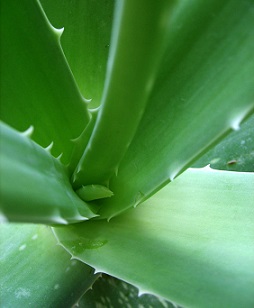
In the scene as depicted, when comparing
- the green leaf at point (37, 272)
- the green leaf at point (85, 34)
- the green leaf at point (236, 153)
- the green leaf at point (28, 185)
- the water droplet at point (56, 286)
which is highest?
the green leaf at point (28, 185)

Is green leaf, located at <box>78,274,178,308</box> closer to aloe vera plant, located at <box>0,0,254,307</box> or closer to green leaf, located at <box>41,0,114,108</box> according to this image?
aloe vera plant, located at <box>0,0,254,307</box>

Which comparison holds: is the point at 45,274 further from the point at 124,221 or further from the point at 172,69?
the point at 172,69

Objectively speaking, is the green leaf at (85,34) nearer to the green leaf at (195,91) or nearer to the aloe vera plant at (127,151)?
the aloe vera plant at (127,151)

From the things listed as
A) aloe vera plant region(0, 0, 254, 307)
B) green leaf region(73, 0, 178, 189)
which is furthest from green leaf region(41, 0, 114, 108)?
green leaf region(73, 0, 178, 189)

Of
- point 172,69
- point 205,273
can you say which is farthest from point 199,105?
point 205,273

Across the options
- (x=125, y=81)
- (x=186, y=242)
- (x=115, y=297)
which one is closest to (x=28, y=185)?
(x=125, y=81)

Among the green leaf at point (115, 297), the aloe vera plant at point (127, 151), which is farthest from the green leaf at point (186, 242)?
the green leaf at point (115, 297)

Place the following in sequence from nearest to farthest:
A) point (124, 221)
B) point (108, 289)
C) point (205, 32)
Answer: point (205, 32) < point (124, 221) < point (108, 289)
